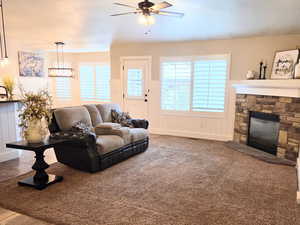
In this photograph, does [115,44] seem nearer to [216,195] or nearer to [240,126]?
[240,126]

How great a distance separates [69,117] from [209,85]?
11.4 ft

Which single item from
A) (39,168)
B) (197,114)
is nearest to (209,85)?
(197,114)

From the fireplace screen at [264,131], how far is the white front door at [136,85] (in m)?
A: 2.85

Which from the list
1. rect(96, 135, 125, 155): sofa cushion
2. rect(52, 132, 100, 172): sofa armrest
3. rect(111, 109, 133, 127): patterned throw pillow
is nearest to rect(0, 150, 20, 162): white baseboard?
rect(52, 132, 100, 172): sofa armrest

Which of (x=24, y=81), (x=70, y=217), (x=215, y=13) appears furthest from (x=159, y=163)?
(x=24, y=81)

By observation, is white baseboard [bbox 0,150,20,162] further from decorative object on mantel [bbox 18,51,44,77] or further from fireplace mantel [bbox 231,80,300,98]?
fireplace mantel [bbox 231,80,300,98]

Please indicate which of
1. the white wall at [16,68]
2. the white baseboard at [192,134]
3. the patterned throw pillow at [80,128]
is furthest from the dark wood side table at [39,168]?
the white wall at [16,68]

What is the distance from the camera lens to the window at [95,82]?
8750 millimetres

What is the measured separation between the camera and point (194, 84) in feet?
18.9

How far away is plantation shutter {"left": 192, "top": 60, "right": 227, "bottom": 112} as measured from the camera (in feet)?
18.0

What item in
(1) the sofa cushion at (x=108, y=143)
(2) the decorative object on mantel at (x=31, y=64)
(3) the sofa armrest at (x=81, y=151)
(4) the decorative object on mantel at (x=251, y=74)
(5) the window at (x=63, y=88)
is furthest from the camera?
(5) the window at (x=63, y=88)

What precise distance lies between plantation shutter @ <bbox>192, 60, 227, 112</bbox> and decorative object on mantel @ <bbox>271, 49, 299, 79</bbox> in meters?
1.09

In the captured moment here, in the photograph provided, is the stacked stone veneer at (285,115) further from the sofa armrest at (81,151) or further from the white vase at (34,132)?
the white vase at (34,132)

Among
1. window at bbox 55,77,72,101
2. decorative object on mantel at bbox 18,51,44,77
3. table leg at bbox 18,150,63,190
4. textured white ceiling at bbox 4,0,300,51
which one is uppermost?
textured white ceiling at bbox 4,0,300,51
